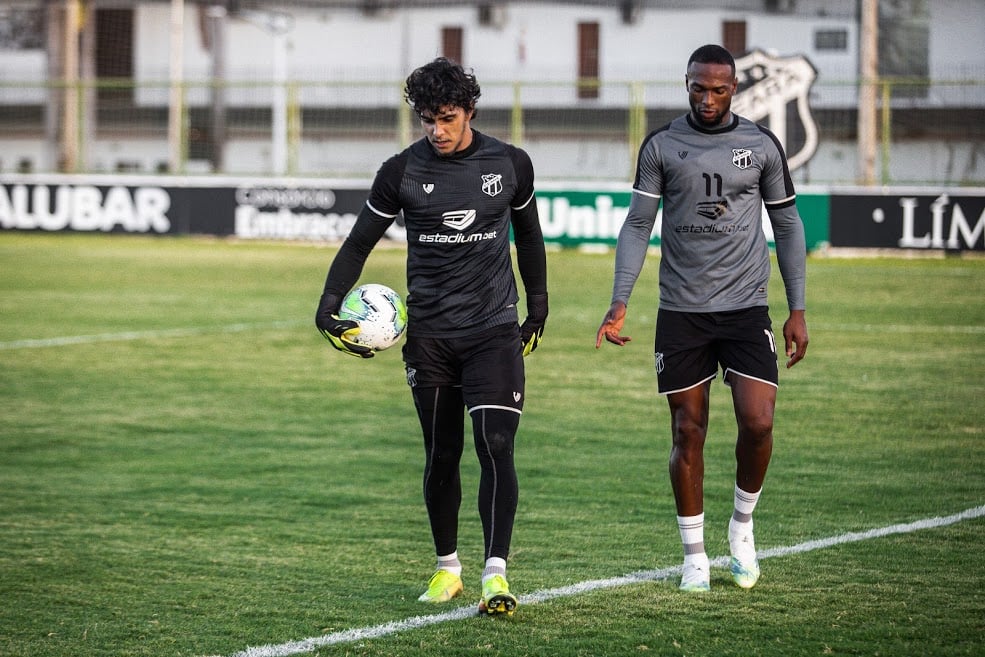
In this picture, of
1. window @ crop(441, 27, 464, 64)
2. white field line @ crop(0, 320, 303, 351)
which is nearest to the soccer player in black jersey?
white field line @ crop(0, 320, 303, 351)

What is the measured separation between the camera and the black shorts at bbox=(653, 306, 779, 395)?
617cm

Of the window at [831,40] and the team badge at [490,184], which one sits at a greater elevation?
the window at [831,40]

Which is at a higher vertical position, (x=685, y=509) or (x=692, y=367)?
(x=692, y=367)

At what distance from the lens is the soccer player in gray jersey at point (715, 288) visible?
613 cm

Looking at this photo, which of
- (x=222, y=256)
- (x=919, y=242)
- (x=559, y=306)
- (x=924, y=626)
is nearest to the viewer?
(x=924, y=626)

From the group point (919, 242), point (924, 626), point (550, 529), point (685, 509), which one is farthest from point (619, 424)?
point (919, 242)

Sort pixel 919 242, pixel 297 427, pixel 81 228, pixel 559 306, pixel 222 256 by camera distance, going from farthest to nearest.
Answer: pixel 81 228, pixel 222 256, pixel 919 242, pixel 559 306, pixel 297 427

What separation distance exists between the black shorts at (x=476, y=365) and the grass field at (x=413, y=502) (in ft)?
2.77

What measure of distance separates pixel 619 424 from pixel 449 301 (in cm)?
472

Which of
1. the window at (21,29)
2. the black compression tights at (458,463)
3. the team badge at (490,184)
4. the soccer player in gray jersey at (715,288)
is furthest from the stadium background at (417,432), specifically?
the window at (21,29)

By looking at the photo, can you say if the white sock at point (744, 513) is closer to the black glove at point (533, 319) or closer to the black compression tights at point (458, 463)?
the black compression tights at point (458, 463)

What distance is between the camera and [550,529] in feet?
24.0

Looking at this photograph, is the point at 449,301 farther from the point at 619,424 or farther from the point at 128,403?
the point at 128,403

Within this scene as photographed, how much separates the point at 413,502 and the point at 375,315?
85.2 inches
